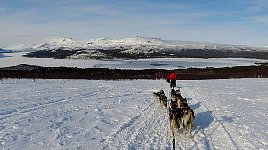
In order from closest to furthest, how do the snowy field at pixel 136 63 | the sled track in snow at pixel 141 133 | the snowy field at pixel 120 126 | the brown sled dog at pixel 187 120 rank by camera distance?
the sled track in snow at pixel 141 133, the snowy field at pixel 120 126, the brown sled dog at pixel 187 120, the snowy field at pixel 136 63

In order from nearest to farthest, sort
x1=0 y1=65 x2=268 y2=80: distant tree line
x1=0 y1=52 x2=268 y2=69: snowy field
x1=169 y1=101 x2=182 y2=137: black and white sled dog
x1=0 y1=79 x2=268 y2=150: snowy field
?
x1=0 y1=79 x2=268 y2=150: snowy field
x1=169 y1=101 x2=182 y2=137: black and white sled dog
x1=0 y1=65 x2=268 y2=80: distant tree line
x1=0 y1=52 x2=268 y2=69: snowy field

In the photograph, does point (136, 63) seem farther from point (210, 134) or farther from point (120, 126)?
point (210, 134)

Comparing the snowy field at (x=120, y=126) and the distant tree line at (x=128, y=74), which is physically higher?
the snowy field at (x=120, y=126)

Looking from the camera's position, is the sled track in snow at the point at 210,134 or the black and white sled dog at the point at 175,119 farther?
the black and white sled dog at the point at 175,119

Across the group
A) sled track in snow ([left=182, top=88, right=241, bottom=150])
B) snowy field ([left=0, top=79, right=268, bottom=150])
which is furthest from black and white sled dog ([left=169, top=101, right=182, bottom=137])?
sled track in snow ([left=182, top=88, right=241, bottom=150])

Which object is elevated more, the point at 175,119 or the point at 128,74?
the point at 175,119

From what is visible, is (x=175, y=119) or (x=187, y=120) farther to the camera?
(x=187, y=120)

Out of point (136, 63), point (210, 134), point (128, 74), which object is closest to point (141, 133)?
point (210, 134)

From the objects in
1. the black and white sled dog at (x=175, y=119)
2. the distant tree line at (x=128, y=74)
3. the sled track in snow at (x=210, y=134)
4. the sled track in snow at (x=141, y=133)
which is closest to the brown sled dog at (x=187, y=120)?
the black and white sled dog at (x=175, y=119)

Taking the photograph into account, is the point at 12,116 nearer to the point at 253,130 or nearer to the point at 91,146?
the point at 91,146

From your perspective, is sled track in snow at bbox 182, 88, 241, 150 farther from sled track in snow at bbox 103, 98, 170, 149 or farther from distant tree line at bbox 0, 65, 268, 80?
distant tree line at bbox 0, 65, 268, 80

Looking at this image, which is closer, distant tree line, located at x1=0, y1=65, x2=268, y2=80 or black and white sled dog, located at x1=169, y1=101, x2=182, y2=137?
black and white sled dog, located at x1=169, y1=101, x2=182, y2=137

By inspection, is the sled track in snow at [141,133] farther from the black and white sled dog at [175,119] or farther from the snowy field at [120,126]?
the black and white sled dog at [175,119]

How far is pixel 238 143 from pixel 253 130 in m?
2.11
